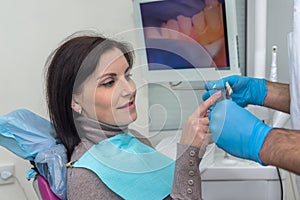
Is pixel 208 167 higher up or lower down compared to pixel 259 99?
lower down

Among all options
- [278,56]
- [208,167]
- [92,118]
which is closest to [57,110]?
[92,118]

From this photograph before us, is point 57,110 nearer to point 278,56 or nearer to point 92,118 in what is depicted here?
point 92,118

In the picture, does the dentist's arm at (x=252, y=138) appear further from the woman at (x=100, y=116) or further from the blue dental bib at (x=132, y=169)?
the blue dental bib at (x=132, y=169)

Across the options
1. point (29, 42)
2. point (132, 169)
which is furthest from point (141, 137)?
point (29, 42)

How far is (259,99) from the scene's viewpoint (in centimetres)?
136

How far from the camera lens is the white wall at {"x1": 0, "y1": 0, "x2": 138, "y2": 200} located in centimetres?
165

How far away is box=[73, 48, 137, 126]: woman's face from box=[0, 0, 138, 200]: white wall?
1.93 ft

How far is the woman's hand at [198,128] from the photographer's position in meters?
1.03

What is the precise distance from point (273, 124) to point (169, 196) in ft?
2.25

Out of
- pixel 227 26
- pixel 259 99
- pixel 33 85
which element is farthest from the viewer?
pixel 33 85

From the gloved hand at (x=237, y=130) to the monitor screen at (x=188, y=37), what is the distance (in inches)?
Answer: 7.3

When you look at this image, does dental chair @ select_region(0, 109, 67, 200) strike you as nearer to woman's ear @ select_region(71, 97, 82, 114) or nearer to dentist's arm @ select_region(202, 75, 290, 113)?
woman's ear @ select_region(71, 97, 82, 114)

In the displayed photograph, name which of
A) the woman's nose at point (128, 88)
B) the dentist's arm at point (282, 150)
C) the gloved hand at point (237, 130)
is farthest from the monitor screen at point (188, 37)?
the dentist's arm at point (282, 150)

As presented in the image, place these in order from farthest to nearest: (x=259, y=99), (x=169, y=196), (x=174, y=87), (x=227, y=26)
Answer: (x=227, y=26), (x=259, y=99), (x=174, y=87), (x=169, y=196)
